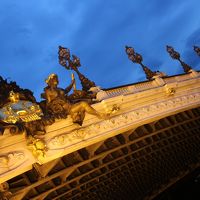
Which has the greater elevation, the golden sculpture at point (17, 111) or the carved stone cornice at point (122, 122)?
the golden sculpture at point (17, 111)

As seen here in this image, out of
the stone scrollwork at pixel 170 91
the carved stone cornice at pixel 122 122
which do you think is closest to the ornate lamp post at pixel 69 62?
the carved stone cornice at pixel 122 122

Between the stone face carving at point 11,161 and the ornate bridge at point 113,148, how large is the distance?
0.03 meters

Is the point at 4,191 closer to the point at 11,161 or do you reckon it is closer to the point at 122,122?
the point at 11,161

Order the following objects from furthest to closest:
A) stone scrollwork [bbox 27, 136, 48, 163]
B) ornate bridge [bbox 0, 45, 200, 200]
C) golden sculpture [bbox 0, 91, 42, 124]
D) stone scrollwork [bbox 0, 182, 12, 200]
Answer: stone scrollwork [bbox 0, 182, 12, 200] < ornate bridge [bbox 0, 45, 200, 200] < stone scrollwork [bbox 27, 136, 48, 163] < golden sculpture [bbox 0, 91, 42, 124]

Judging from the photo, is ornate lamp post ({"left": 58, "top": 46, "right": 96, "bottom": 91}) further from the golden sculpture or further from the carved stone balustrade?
the golden sculpture

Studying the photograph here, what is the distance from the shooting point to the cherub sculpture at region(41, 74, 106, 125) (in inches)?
470

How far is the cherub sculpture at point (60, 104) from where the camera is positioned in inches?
470

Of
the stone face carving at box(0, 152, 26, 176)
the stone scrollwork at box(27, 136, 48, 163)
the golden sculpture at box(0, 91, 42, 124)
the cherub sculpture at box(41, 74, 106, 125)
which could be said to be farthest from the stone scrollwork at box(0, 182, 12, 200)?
the cherub sculpture at box(41, 74, 106, 125)

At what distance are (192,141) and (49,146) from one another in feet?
65.0

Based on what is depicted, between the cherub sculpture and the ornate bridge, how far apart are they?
1.29 feet

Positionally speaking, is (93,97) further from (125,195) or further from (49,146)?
(125,195)

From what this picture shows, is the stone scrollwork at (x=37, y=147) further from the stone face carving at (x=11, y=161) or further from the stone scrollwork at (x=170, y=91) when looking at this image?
the stone scrollwork at (x=170, y=91)

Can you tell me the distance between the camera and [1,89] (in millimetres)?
11438

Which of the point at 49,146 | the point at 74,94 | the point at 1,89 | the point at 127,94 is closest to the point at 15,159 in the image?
the point at 49,146
